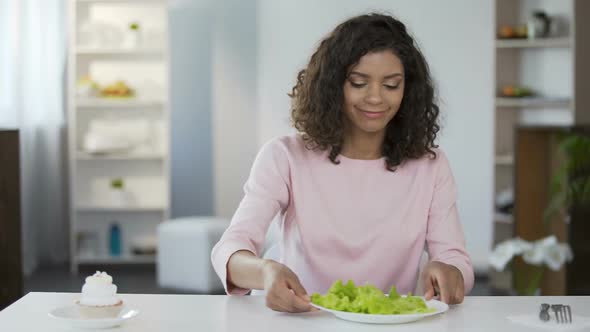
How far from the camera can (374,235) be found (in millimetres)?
2195

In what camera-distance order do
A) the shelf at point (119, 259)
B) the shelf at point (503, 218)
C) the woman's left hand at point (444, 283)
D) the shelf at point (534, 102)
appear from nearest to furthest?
the woman's left hand at point (444, 283) → the shelf at point (534, 102) → the shelf at point (503, 218) → the shelf at point (119, 259)

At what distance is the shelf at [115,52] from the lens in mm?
6410

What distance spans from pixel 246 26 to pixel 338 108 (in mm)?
4950

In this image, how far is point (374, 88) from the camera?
6.98 feet

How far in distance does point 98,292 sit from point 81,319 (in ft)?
0.19

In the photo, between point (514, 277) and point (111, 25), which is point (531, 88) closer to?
point (514, 277)

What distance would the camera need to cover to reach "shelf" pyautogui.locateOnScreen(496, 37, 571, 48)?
5.41 meters

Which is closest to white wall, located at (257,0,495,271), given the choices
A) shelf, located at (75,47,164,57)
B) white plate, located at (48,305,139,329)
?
shelf, located at (75,47,164,57)

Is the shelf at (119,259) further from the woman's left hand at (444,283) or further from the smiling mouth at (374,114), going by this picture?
the woman's left hand at (444,283)

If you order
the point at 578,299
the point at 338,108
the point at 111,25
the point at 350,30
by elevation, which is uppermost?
the point at 111,25

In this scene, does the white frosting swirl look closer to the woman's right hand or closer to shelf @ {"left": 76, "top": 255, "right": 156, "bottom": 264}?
the woman's right hand

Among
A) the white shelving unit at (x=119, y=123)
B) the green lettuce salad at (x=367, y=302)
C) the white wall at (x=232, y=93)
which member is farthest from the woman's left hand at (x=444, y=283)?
the white wall at (x=232, y=93)

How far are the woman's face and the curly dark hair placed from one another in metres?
0.02

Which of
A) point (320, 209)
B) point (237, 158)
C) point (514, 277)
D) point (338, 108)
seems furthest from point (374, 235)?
point (237, 158)
